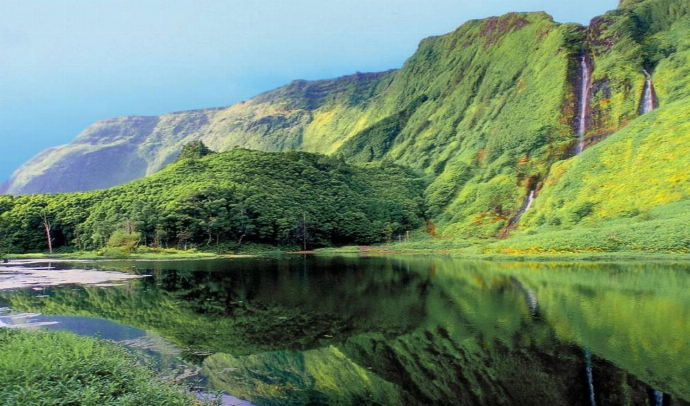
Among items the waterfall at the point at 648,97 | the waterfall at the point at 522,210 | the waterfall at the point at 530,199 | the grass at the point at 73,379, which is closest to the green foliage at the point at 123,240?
the waterfall at the point at 522,210

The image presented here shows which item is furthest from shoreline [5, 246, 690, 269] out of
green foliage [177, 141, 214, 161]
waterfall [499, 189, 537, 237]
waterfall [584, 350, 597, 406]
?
green foliage [177, 141, 214, 161]

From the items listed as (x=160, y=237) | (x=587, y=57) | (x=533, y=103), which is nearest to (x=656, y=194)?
(x=533, y=103)

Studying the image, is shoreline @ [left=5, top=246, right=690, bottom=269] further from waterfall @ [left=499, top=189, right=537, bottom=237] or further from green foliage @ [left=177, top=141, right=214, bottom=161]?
green foliage @ [left=177, top=141, right=214, bottom=161]

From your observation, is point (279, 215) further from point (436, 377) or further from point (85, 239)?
point (436, 377)

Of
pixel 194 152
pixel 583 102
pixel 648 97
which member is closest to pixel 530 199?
pixel 583 102

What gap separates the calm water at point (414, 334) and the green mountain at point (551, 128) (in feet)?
106

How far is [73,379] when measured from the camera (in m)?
12.3

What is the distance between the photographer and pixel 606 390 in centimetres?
1474

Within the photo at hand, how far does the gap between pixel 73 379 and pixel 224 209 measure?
8601 centimetres

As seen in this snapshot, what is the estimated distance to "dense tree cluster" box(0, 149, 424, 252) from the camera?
3642 inches

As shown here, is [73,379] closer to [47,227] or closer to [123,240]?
[123,240]

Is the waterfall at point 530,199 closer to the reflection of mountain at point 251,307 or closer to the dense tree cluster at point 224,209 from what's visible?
the dense tree cluster at point 224,209

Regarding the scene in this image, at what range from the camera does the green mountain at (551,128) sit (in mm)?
77188

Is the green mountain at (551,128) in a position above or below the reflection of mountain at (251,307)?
above
